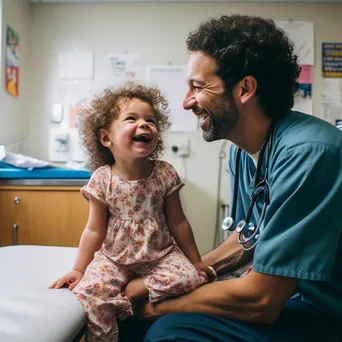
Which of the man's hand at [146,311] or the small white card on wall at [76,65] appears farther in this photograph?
the small white card on wall at [76,65]

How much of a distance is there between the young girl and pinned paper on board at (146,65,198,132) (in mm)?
1892

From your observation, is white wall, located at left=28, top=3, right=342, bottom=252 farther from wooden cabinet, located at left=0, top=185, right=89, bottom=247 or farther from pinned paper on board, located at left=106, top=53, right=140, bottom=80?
wooden cabinet, located at left=0, top=185, right=89, bottom=247

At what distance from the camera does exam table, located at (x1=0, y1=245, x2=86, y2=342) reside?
71 cm

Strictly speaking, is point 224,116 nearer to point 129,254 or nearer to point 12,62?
point 129,254

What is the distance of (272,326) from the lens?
3.02 ft

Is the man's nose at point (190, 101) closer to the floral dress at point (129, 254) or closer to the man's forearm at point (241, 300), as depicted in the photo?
the floral dress at point (129, 254)

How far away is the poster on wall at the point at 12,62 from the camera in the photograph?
2736mm

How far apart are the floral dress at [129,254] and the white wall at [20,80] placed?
1903 mm

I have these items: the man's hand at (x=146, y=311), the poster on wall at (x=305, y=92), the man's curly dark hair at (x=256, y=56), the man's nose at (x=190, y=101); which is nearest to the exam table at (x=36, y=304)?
the man's hand at (x=146, y=311)

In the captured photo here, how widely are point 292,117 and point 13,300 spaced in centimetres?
81

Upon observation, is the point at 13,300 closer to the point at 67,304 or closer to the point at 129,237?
the point at 67,304

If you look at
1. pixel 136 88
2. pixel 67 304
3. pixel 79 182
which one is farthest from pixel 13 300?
pixel 79 182

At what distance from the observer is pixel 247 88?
1093mm

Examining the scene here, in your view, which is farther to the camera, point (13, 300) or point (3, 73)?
point (3, 73)
